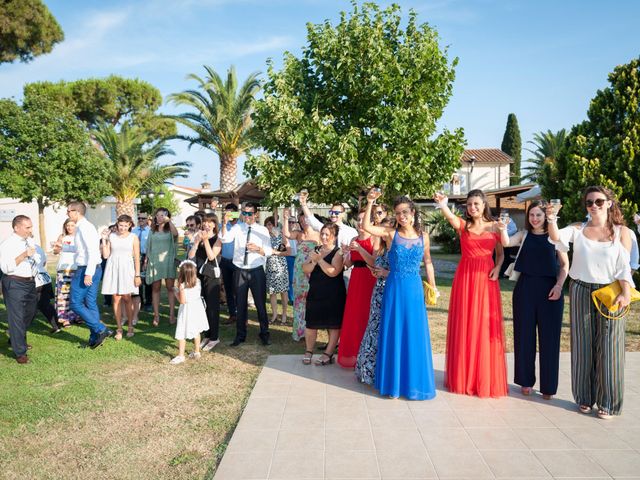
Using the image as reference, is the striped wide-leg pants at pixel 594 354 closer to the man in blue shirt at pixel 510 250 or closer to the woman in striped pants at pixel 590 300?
the woman in striped pants at pixel 590 300

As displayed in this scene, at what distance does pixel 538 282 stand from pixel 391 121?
30.6ft

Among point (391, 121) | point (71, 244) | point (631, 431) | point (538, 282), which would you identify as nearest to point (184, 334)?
point (71, 244)

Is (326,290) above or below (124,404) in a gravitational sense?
above

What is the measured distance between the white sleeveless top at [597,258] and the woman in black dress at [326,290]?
2509 millimetres

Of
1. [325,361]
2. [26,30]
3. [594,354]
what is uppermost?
[26,30]

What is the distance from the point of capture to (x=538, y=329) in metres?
4.84

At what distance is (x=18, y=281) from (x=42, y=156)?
18388 mm

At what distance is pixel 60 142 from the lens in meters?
22.5

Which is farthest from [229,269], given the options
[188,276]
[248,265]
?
[188,276]

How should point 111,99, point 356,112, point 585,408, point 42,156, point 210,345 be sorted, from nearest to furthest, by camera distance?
1. point 585,408
2. point 210,345
3. point 356,112
4. point 42,156
5. point 111,99

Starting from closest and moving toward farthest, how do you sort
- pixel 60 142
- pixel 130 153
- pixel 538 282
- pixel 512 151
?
1. pixel 538 282
2. pixel 60 142
3. pixel 130 153
4. pixel 512 151

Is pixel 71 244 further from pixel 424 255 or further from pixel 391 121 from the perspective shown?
pixel 391 121

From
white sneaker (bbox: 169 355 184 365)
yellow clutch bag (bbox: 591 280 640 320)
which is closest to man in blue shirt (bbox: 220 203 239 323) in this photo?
white sneaker (bbox: 169 355 184 365)

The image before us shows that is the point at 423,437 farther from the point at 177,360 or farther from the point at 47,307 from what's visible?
the point at 47,307
